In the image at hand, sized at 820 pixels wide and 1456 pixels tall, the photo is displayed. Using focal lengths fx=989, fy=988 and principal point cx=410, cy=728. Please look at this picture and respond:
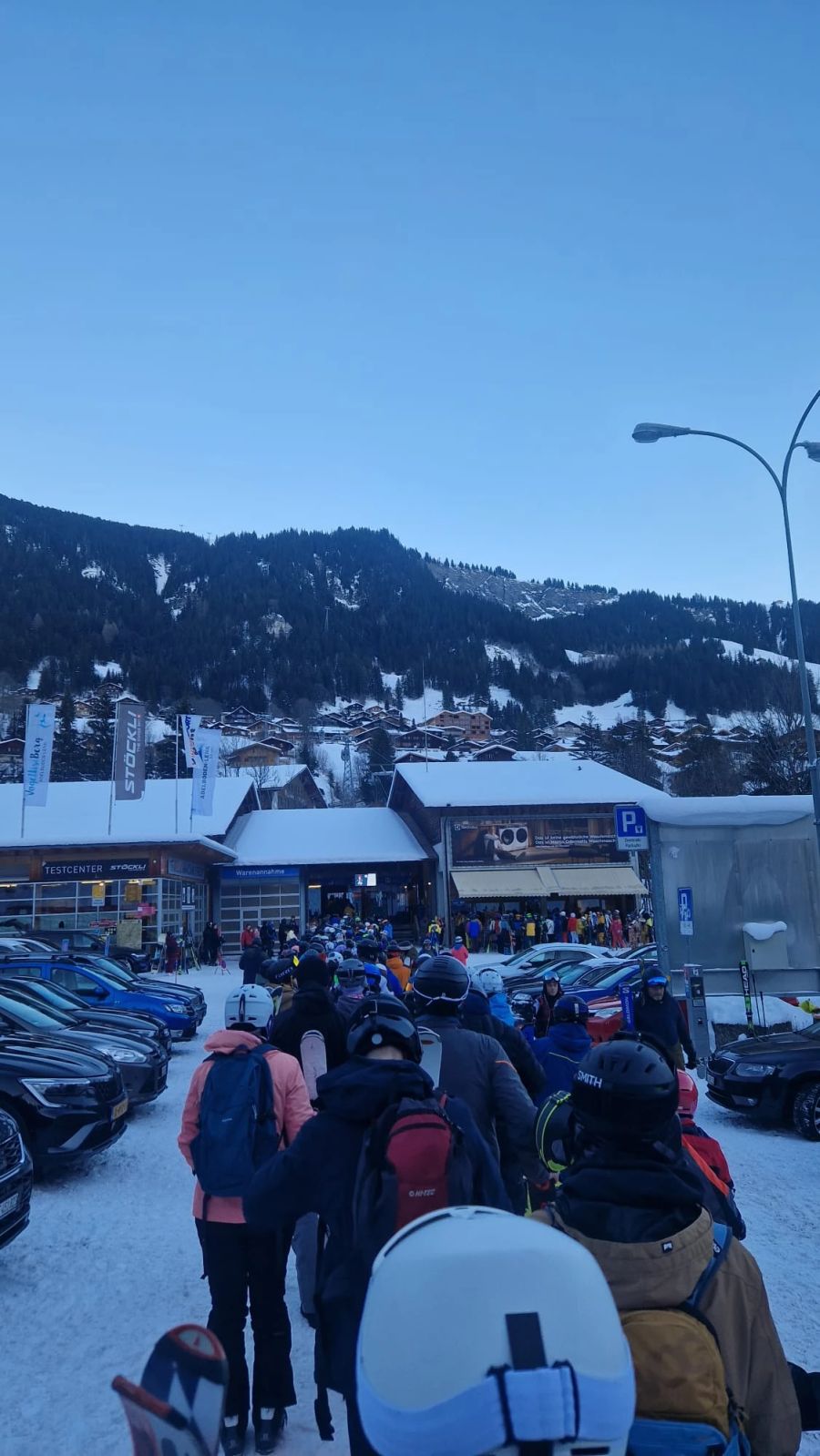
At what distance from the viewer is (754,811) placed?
50.6 feet

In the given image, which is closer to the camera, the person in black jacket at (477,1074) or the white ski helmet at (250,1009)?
the person in black jacket at (477,1074)

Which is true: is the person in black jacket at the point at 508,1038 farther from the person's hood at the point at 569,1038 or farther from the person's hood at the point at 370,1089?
the person's hood at the point at 370,1089

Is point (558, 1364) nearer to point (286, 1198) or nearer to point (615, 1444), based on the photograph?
point (615, 1444)

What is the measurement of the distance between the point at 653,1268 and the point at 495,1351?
30.1 inches

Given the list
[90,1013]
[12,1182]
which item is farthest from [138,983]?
[12,1182]

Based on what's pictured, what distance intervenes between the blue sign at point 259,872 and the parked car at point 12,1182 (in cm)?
3744

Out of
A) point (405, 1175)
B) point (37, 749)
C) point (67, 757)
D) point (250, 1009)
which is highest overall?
point (67, 757)

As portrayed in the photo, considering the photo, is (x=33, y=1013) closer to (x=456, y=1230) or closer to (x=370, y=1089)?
(x=370, y=1089)

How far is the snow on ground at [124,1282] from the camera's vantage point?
4.30 metres

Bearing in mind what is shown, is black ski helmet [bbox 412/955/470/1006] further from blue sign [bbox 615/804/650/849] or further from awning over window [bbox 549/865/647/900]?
awning over window [bbox 549/865/647/900]

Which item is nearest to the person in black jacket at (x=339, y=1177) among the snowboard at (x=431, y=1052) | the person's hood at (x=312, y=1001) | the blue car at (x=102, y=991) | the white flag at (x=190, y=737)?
the snowboard at (x=431, y=1052)

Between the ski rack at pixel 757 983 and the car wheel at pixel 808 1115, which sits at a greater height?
the ski rack at pixel 757 983

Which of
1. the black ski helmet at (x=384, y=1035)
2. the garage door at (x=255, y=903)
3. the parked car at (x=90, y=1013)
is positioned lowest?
the parked car at (x=90, y=1013)

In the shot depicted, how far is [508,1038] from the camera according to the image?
5.24 m
